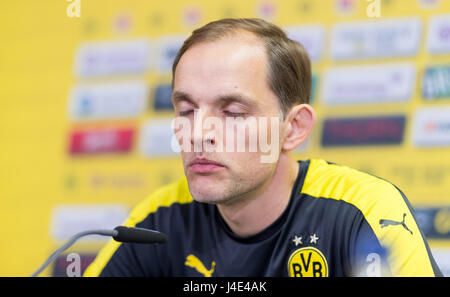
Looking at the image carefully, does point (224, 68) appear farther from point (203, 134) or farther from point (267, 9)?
point (267, 9)

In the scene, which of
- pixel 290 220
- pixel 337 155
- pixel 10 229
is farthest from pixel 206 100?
pixel 10 229

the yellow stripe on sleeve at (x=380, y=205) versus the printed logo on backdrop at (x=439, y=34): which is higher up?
the printed logo on backdrop at (x=439, y=34)

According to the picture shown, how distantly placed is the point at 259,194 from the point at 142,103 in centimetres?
135

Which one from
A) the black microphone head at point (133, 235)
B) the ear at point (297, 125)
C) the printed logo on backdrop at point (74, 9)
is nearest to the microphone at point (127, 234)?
the black microphone head at point (133, 235)

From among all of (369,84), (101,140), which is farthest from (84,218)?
(369,84)

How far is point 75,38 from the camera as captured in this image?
259 centimetres

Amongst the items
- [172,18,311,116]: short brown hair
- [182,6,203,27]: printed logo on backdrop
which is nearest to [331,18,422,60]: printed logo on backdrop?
[182,6,203,27]: printed logo on backdrop

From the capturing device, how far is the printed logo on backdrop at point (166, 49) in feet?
8.05

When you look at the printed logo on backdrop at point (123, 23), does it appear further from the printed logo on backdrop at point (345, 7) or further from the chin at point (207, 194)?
the chin at point (207, 194)

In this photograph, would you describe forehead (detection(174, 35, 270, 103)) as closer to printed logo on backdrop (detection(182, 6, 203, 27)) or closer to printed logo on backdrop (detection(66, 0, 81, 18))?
printed logo on backdrop (detection(182, 6, 203, 27))

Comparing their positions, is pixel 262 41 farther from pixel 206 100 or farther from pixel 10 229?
pixel 10 229

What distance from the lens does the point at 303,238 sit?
1.24m

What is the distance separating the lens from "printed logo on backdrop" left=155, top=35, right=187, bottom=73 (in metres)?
2.45

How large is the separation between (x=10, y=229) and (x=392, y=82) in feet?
6.12
